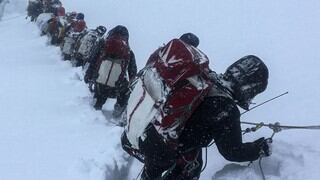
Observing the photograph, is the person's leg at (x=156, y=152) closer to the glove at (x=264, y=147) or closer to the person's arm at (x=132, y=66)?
the glove at (x=264, y=147)

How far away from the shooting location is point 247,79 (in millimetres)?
3490

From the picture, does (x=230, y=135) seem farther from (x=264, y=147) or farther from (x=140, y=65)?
(x=140, y=65)

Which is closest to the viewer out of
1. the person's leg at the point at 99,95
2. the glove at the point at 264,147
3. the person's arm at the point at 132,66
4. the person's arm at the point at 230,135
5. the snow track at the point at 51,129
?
the person's arm at the point at 230,135

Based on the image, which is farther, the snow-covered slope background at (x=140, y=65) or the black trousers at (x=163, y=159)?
the snow-covered slope background at (x=140, y=65)

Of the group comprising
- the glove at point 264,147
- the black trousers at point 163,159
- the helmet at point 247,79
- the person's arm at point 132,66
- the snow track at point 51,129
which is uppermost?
the helmet at point 247,79

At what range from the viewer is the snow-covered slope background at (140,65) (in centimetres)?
511

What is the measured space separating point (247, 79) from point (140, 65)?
28.4ft

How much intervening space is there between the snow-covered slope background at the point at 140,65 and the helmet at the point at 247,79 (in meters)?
1.67

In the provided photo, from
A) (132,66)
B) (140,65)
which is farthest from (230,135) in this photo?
(140,65)

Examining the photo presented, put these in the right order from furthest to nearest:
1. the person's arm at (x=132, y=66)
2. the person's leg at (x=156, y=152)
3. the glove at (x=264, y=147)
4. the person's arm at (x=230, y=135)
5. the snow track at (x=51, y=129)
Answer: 1. the person's arm at (x=132, y=66)
2. the snow track at (x=51, y=129)
3. the glove at (x=264, y=147)
4. the person's leg at (x=156, y=152)
5. the person's arm at (x=230, y=135)

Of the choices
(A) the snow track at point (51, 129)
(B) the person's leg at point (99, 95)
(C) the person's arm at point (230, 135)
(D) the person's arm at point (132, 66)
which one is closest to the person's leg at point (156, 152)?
(C) the person's arm at point (230, 135)

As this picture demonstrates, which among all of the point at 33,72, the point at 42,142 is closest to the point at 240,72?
the point at 42,142

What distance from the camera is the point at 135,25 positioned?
17.4 metres

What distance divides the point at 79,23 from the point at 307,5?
5572 mm
